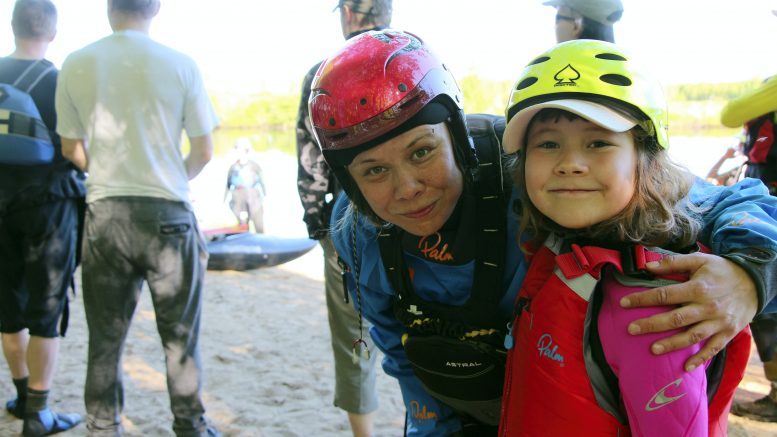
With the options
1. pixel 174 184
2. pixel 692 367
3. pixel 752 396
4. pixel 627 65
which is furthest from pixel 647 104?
pixel 752 396

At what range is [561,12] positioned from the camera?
3.81 meters

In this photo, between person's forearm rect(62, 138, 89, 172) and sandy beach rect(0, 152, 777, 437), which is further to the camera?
sandy beach rect(0, 152, 777, 437)

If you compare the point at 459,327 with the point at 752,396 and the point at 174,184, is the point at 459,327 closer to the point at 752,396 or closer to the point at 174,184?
the point at 174,184

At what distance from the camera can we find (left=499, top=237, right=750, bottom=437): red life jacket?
142 centimetres

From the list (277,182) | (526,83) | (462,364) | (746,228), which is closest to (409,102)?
(526,83)

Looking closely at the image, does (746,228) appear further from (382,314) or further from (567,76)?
(382,314)

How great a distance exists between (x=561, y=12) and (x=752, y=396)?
134 inches

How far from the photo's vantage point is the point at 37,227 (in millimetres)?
3887

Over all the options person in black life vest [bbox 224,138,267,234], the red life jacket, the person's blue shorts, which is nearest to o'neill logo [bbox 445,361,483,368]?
the red life jacket

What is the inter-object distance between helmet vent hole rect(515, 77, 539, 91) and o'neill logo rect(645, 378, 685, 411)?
827 mm

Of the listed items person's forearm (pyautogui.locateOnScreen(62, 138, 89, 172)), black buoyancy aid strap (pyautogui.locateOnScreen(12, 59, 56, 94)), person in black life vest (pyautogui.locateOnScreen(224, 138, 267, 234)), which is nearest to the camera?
person's forearm (pyautogui.locateOnScreen(62, 138, 89, 172))

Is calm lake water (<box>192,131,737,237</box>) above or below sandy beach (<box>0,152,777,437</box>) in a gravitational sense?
below

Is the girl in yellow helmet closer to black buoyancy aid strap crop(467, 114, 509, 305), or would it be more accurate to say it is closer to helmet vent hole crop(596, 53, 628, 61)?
helmet vent hole crop(596, 53, 628, 61)

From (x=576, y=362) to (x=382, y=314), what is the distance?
919mm
